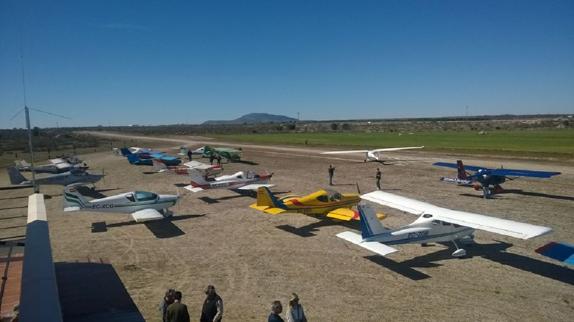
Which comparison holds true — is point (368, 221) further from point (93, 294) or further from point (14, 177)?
point (14, 177)

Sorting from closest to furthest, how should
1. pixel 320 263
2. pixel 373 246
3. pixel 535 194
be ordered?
pixel 373 246 < pixel 320 263 < pixel 535 194

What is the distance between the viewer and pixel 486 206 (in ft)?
71.6

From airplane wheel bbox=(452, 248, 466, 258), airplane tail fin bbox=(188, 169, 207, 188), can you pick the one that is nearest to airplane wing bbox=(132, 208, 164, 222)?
airplane tail fin bbox=(188, 169, 207, 188)

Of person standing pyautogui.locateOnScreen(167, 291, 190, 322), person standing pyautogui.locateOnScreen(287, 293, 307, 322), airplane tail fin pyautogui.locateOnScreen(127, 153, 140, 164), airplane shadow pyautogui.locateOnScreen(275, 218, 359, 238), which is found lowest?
airplane shadow pyautogui.locateOnScreen(275, 218, 359, 238)

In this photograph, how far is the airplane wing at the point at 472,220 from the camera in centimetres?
1156

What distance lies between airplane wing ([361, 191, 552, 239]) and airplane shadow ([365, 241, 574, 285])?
1.47 meters

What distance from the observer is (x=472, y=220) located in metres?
13.2

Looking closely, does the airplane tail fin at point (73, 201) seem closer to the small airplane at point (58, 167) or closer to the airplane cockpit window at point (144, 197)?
the airplane cockpit window at point (144, 197)

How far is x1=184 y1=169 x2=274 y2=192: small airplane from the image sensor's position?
24500 millimetres

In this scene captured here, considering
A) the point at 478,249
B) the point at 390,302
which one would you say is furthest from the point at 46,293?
the point at 478,249

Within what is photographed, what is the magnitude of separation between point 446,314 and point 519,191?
2003 centimetres

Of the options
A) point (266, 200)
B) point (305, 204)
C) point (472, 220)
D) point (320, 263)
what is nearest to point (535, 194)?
point (472, 220)

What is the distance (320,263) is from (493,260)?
6.15 m

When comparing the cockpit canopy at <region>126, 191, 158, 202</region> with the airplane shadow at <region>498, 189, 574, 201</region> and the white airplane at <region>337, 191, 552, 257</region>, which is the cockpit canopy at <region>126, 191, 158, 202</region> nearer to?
the white airplane at <region>337, 191, 552, 257</region>
